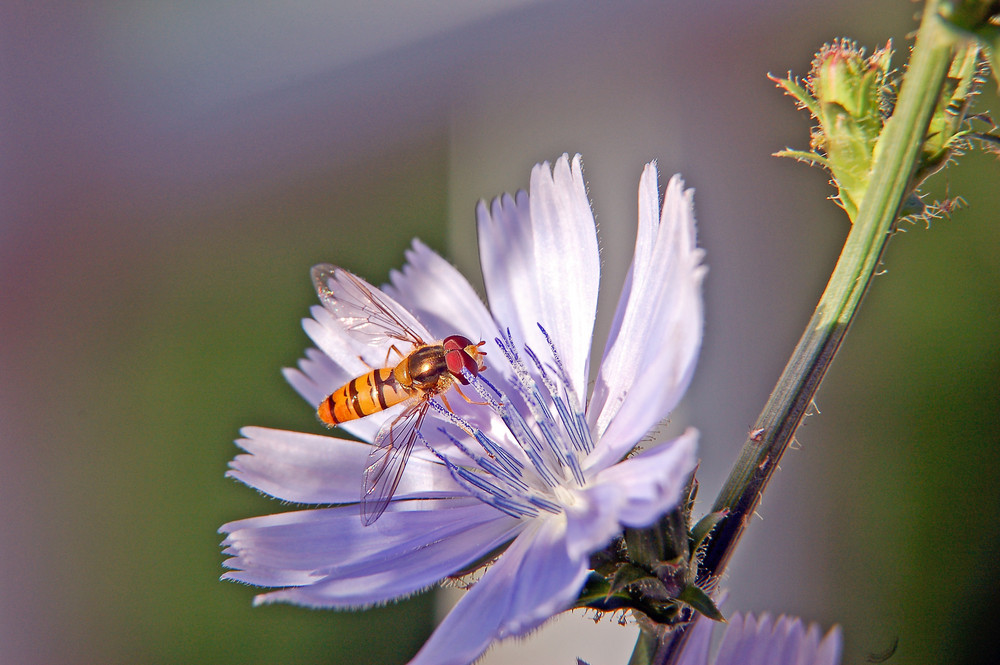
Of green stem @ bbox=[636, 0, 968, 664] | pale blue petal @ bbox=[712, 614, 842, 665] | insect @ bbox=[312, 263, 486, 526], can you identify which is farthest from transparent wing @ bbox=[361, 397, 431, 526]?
pale blue petal @ bbox=[712, 614, 842, 665]

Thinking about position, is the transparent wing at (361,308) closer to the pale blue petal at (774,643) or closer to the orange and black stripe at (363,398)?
the orange and black stripe at (363,398)

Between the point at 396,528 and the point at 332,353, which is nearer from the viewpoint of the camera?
the point at 396,528

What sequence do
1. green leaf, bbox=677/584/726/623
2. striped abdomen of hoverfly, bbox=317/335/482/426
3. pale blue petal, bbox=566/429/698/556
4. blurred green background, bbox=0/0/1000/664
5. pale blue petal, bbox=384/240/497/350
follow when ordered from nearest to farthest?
1. pale blue petal, bbox=566/429/698/556
2. green leaf, bbox=677/584/726/623
3. striped abdomen of hoverfly, bbox=317/335/482/426
4. pale blue petal, bbox=384/240/497/350
5. blurred green background, bbox=0/0/1000/664

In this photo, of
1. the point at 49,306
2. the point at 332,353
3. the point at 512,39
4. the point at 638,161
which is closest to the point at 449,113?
the point at 512,39

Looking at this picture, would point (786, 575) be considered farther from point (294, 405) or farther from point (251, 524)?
point (251, 524)

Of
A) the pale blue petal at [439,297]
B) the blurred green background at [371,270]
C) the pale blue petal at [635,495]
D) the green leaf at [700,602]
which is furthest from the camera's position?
the blurred green background at [371,270]

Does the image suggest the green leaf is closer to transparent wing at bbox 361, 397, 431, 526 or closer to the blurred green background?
transparent wing at bbox 361, 397, 431, 526

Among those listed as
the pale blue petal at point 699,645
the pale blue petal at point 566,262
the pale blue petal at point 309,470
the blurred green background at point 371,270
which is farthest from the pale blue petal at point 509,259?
the blurred green background at point 371,270
